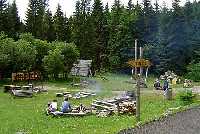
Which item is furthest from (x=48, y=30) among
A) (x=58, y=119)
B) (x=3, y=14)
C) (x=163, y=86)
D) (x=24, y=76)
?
(x=58, y=119)

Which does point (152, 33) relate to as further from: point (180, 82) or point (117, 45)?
point (180, 82)

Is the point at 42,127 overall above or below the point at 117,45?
below

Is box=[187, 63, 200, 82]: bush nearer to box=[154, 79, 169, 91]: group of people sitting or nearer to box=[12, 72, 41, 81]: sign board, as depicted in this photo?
box=[154, 79, 169, 91]: group of people sitting

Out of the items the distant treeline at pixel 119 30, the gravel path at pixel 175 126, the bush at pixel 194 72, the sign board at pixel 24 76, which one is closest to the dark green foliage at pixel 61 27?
the distant treeline at pixel 119 30

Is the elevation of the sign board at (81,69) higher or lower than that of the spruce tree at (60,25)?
lower

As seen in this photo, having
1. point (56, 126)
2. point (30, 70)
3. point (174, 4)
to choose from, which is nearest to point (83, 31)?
point (174, 4)

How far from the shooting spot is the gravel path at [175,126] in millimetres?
22000

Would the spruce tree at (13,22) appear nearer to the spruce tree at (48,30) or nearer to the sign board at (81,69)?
the spruce tree at (48,30)

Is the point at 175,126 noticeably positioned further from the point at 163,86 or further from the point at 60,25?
the point at 60,25

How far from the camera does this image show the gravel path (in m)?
22.0

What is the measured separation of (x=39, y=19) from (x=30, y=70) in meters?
24.4

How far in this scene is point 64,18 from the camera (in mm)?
85875

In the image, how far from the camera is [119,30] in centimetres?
8244

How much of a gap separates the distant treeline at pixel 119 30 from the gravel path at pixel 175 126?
152 feet
